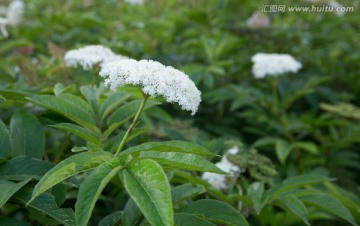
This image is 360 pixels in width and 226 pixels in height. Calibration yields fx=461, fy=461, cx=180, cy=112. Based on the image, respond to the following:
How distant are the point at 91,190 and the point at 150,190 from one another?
0.14m

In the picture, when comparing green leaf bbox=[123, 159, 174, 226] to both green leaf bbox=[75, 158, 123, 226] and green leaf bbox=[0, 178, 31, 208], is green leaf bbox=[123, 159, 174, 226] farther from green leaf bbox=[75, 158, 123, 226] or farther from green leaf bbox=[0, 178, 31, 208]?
green leaf bbox=[0, 178, 31, 208]

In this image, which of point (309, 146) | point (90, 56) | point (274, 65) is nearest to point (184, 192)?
point (90, 56)

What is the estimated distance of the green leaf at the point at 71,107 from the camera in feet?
4.94

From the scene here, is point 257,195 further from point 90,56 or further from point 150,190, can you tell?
point 90,56

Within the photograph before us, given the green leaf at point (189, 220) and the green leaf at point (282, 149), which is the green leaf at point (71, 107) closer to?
the green leaf at point (189, 220)

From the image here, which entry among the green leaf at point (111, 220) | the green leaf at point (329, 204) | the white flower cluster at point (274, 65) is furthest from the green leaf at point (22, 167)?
the white flower cluster at point (274, 65)

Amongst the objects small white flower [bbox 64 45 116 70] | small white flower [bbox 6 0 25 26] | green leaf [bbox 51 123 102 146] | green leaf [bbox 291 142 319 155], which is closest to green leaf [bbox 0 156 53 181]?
green leaf [bbox 51 123 102 146]

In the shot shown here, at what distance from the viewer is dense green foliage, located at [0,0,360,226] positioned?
4.03ft

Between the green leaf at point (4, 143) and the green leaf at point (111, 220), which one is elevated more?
the green leaf at point (4, 143)

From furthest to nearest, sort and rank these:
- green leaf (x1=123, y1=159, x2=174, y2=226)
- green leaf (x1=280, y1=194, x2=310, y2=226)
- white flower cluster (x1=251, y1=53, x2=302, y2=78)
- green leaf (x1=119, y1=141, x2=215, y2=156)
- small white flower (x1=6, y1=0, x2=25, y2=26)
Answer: small white flower (x1=6, y1=0, x2=25, y2=26), white flower cluster (x1=251, y1=53, x2=302, y2=78), green leaf (x1=280, y1=194, x2=310, y2=226), green leaf (x1=119, y1=141, x2=215, y2=156), green leaf (x1=123, y1=159, x2=174, y2=226)

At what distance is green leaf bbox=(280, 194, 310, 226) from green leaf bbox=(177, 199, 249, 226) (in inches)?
11.5

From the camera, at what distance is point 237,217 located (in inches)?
54.6

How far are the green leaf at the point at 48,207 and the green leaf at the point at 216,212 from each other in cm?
36

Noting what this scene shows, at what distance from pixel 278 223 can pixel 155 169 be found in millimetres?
1286
